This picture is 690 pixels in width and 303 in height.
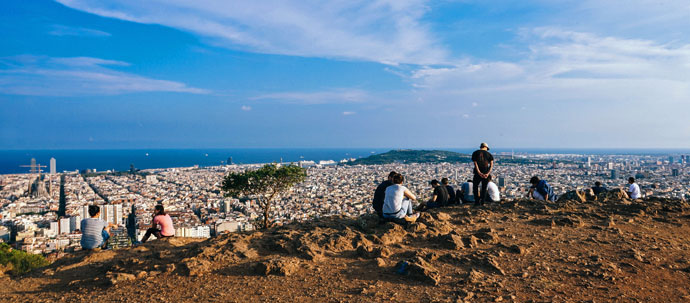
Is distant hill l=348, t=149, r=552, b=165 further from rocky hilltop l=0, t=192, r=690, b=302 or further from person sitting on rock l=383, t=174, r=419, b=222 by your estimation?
person sitting on rock l=383, t=174, r=419, b=222

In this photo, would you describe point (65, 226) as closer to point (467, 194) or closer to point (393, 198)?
point (467, 194)

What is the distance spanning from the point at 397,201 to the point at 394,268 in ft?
7.49

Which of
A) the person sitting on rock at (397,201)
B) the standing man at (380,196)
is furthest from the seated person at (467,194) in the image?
the standing man at (380,196)

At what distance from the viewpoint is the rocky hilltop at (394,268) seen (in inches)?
182

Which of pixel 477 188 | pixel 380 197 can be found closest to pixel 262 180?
pixel 380 197

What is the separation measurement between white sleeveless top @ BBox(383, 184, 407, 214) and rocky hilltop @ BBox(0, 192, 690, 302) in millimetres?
315

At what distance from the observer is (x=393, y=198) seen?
7.53 meters

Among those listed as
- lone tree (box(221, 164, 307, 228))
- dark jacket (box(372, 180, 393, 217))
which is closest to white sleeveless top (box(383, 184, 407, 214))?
dark jacket (box(372, 180, 393, 217))

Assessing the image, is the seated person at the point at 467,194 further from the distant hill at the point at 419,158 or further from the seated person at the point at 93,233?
the distant hill at the point at 419,158

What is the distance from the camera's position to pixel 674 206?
33.6ft

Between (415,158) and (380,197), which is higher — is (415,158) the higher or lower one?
the lower one

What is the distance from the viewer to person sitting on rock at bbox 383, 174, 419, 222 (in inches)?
292

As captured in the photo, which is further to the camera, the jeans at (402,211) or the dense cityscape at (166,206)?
the dense cityscape at (166,206)

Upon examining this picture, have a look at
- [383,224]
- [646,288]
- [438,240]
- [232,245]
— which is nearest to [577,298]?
[646,288]
